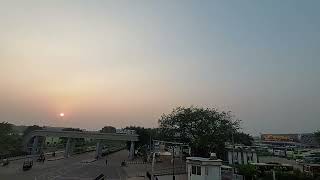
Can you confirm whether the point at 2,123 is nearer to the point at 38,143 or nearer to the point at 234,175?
the point at 38,143

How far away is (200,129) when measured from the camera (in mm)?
79188

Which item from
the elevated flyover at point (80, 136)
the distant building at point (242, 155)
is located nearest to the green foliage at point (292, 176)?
the distant building at point (242, 155)

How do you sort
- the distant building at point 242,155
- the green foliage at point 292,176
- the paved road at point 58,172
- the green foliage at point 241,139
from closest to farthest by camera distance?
1. the green foliage at point 292,176
2. the paved road at point 58,172
3. the distant building at point 242,155
4. the green foliage at point 241,139

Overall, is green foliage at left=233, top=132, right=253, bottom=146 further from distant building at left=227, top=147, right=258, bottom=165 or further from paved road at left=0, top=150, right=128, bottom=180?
paved road at left=0, top=150, right=128, bottom=180

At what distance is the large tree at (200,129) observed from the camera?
244 ft

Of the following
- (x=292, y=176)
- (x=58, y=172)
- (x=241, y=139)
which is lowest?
(x=58, y=172)

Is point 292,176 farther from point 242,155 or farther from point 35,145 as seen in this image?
point 35,145

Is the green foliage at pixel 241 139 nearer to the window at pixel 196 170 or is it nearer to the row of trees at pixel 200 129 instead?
the row of trees at pixel 200 129

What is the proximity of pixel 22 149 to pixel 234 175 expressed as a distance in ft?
265

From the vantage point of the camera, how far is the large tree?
244ft

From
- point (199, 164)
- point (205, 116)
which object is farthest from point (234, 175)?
point (205, 116)

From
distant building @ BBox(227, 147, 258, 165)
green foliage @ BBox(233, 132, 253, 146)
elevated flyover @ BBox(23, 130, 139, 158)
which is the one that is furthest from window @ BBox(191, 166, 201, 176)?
elevated flyover @ BBox(23, 130, 139, 158)

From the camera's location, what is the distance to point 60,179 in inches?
2029

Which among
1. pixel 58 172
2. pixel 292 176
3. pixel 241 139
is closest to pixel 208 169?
pixel 292 176
